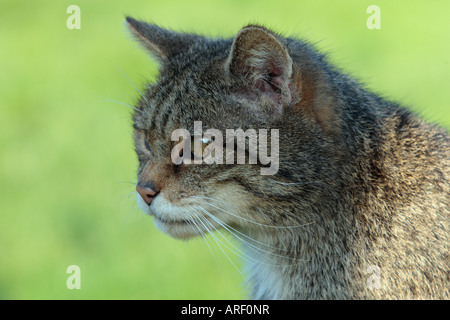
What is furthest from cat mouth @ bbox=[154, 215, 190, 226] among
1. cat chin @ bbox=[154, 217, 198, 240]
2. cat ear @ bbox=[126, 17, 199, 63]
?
cat ear @ bbox=[126, 17, 199, 63]

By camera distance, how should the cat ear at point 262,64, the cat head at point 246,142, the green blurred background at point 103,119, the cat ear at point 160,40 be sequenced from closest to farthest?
the cat ear at point 262,64 → the cat head at point 246,142 → the cat ear at point 160,40 → the green blurred background at point 103,119

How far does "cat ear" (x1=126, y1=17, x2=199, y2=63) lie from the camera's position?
436 centimetres

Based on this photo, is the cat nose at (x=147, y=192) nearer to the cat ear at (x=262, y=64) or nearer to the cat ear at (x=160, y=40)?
the cat ear at (x=262, y=64)

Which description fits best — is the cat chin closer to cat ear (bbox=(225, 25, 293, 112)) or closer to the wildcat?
the wildcat

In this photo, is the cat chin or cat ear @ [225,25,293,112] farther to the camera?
the cat chin

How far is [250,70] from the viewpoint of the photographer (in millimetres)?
3754

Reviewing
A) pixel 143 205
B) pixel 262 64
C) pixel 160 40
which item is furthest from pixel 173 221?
pixel 160 40

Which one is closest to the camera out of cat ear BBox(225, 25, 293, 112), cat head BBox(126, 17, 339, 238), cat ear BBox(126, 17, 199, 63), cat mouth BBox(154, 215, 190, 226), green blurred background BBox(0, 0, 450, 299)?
cat ear BBox(225, 25, 293, 112)

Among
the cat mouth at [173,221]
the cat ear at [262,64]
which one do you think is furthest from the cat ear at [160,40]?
the cat mouth at [173,221]

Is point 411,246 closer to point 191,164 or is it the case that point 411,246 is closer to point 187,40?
point 191,164

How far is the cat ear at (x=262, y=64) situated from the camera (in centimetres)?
354

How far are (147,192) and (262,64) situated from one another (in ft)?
3.14

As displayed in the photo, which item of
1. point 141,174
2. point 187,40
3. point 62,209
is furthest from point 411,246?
point 62,209

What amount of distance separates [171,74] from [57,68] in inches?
238
